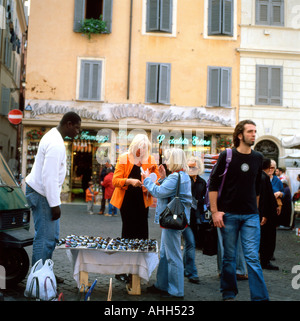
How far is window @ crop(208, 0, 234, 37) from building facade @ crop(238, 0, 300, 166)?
61cm

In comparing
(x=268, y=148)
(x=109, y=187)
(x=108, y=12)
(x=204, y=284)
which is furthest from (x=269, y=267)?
(x=108, y=12)

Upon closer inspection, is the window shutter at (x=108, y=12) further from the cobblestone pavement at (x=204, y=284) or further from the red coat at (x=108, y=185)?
the cobblestone pavement at (x=204, y=284)

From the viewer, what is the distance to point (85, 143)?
17.9 m

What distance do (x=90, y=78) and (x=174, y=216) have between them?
13.8 meters

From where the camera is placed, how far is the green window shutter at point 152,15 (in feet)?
58.0

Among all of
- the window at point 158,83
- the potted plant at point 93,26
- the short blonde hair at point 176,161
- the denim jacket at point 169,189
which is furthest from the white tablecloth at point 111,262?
the potted plant at point 93,26

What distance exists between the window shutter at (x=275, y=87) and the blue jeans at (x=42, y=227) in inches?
601

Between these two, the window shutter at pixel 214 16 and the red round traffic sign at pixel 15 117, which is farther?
the window shutter at pixel 214 16

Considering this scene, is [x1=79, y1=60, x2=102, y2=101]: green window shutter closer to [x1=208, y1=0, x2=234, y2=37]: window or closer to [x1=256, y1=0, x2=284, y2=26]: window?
[x1=208, y1=0, x2=234, y2=37]: window

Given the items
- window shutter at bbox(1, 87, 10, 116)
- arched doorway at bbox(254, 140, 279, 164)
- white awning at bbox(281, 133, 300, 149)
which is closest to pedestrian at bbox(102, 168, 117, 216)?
white awning at bbox(281, 133, 300, 149)

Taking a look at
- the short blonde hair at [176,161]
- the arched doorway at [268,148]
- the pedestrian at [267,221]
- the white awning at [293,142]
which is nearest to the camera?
the short blonde hair at [176,161]

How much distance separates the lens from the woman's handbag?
4715 millimetres

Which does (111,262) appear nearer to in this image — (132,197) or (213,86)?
(132,197)
